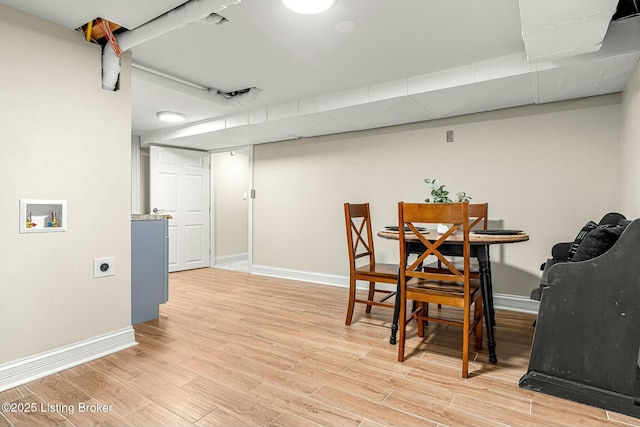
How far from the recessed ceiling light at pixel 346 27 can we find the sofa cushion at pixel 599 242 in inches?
75.5

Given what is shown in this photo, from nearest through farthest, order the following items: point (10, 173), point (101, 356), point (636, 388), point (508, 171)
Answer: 1. point (636, 388)
2. point (10, 173)
3. point (101, 356)
4. point (508, 171)

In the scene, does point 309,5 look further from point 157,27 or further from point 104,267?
point 104,267

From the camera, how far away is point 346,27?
7.57 ft

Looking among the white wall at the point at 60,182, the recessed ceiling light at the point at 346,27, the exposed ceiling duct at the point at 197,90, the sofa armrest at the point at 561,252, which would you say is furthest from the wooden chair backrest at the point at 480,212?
the white wall at the point at 60,182

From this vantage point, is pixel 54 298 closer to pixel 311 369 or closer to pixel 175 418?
pixel 175 418

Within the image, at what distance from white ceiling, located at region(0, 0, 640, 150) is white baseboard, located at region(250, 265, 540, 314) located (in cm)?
196

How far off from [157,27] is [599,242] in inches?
113

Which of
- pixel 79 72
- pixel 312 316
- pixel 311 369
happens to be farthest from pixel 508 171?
pixel 79 72

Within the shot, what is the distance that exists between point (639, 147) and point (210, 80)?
3551 millimetres

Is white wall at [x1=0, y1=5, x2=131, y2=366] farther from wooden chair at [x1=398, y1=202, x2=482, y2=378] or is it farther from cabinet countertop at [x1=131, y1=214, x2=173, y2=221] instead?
wooden chair at [x1=398, y1=202, x2=482, y2=378]

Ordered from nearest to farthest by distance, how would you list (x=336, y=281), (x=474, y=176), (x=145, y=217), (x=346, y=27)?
(x=346, y=27), (x=145, y=217), (x=474, y=176), (x=336, y=281)

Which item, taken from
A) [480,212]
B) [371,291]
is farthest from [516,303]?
[371,291]

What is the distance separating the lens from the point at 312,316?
3223mm

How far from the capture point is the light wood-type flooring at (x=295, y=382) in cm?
164
